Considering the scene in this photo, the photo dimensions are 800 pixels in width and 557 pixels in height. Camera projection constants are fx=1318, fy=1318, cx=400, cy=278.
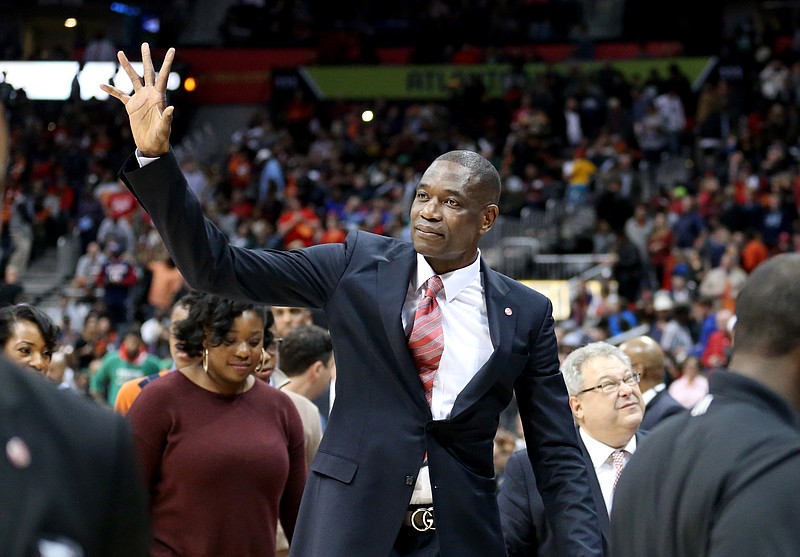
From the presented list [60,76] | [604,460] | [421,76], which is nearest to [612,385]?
[604,460]

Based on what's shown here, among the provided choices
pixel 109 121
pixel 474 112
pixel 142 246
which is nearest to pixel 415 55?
pixel 474 112

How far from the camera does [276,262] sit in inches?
157

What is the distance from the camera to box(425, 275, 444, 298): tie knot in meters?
4.14

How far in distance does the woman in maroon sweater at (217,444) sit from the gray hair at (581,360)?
3.89 ft

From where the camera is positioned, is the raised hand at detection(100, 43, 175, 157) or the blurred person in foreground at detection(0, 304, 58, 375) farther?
the blurred person in foreground at detection(0, 304, 58, 375)

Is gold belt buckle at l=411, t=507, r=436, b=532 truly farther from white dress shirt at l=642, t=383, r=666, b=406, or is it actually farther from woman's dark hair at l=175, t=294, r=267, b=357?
white dress shirt at l=642, t=383, r=666, b=406

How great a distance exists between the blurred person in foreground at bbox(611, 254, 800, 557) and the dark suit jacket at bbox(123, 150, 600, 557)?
1357 millimetres

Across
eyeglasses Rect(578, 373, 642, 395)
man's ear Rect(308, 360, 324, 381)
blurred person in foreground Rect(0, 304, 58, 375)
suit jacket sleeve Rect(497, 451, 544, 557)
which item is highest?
blurred person in foreground Rect(0, 304, 58, 375)

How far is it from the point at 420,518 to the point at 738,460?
1.84 m

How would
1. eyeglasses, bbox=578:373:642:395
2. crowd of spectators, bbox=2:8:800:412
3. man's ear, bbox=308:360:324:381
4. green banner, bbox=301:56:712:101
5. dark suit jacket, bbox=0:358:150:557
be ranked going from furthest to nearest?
green banner, bbox=301:56:712:101 → crowd of spectators, bbox=2:8:800:412 → man's ear, bbox=308:360:324:381 → eyeglasses, bbox=578:373:642:395 → dark suit jacket, bbox=0:358:150:557

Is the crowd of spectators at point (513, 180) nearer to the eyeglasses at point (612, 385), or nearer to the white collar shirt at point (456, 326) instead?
the eyeglasses at point (612, 385)

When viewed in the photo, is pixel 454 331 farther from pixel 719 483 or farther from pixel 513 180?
pixel 513 180

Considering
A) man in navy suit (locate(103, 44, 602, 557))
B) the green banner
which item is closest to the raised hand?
man in navy suit (locate(103, 44, 602, 557))

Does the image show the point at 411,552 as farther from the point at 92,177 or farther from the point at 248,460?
the point at 92,177
